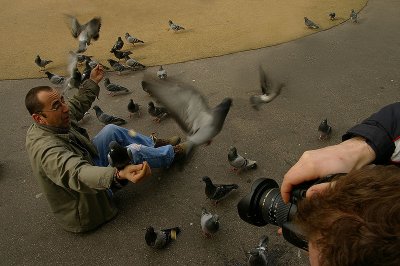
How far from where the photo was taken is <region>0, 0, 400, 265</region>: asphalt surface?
149 inches

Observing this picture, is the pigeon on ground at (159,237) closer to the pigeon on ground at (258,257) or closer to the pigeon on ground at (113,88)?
the pigeon on ground at (258,257)

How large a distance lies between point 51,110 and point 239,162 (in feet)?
7.34

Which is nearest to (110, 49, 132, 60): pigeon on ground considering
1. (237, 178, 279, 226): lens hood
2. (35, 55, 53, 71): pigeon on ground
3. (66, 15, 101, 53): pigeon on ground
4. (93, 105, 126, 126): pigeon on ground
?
(66, 15, 101, 53): pigeon on ground

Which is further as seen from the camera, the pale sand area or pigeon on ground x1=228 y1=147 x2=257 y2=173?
the pale sand area

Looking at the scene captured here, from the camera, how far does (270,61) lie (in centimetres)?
760

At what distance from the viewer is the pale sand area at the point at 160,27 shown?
846 cm

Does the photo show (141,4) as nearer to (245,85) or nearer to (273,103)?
(245,85)

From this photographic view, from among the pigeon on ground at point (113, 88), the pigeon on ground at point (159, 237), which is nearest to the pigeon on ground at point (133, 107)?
the pigeon on ground at point (113, 88)

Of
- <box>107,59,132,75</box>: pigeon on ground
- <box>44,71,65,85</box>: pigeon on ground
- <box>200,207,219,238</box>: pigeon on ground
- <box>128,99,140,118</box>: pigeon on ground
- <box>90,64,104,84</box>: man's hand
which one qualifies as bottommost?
<box>44,71,65,85</box>: pigeon on ground

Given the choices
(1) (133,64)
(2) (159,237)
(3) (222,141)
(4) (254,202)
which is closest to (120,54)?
(1) (133,64)

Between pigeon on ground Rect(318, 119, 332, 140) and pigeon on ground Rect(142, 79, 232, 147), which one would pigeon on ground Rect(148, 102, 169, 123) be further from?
pigeon on ground Rect(318, 119, 332, 140)

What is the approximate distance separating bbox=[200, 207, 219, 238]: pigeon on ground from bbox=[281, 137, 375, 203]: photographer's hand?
2.25 metres

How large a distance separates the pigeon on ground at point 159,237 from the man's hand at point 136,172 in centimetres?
104

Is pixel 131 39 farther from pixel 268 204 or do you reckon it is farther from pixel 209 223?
pixel 268 204
